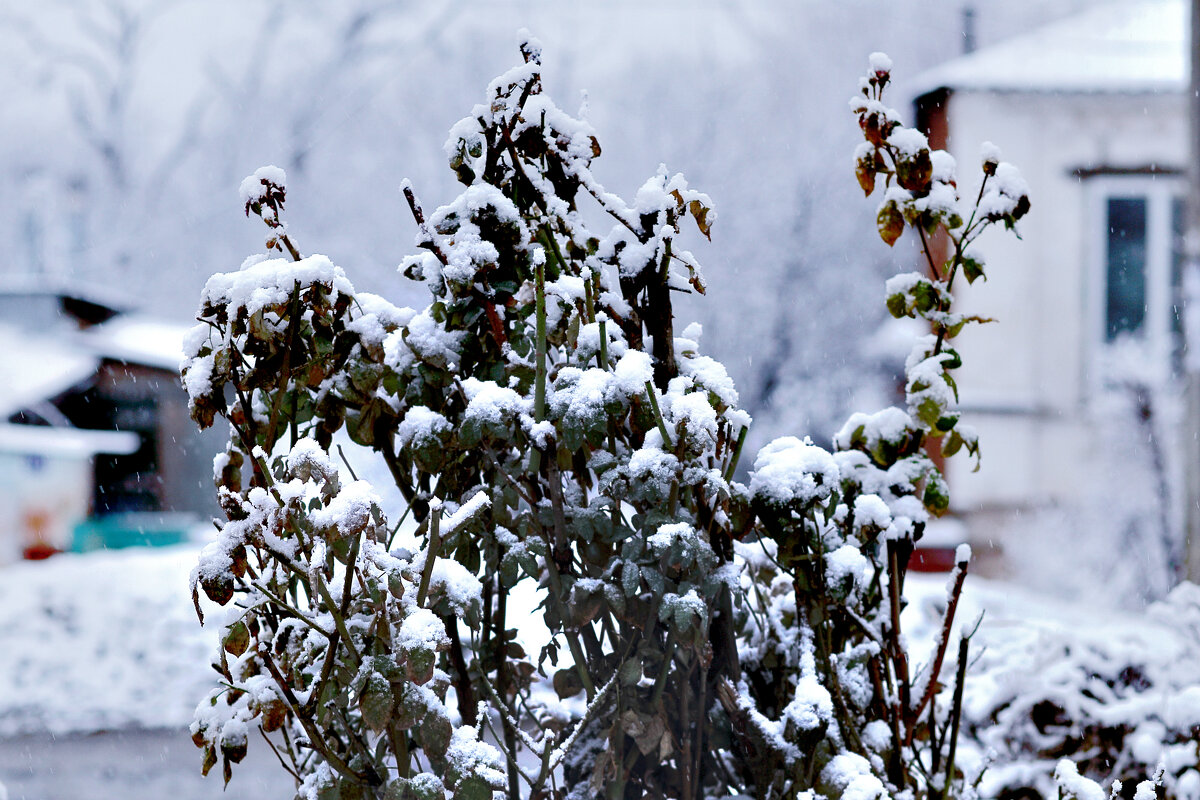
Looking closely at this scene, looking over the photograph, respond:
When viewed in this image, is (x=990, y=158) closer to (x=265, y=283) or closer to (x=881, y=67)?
(x=881, y=67)

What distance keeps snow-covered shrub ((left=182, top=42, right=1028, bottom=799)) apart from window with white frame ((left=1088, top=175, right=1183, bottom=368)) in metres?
7.85

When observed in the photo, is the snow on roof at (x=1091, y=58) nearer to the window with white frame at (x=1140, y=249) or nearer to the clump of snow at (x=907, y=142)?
the window with white frame at (x=1140, y=249)

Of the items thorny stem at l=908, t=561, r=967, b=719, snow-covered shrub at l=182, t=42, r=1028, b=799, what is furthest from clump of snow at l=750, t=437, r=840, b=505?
thorny stem at l=908, t=561, r=967, b=719

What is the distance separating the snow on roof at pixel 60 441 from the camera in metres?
8.58

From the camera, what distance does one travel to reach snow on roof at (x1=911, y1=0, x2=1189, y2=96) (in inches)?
321

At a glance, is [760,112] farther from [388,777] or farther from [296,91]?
[388,777]

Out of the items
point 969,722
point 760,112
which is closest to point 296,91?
point 760,112

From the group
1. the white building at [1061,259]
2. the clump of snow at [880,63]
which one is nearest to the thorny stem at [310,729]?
the clump of snow at [880,63]

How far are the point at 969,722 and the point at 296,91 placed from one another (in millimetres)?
11993

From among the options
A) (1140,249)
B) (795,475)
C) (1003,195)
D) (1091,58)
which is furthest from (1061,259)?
(795,475)

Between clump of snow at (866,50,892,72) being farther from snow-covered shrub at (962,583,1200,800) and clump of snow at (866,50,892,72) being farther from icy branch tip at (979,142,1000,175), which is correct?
snow-covered shrub at (962,583,1200,800)

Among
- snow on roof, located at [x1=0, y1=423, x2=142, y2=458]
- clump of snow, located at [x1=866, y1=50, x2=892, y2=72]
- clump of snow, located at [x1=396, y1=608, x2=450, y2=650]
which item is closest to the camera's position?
clump of snow, located at [x1=396, y1=608, x2=450, y2=650]

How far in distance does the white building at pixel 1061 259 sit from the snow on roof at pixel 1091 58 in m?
0.02

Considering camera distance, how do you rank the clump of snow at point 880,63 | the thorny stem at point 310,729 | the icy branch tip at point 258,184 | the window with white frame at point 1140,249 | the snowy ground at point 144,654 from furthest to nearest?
1. the window with white frame at point 1140,249
2. the snowy ground at point 144,654
3. the clump of snow at point 880,63
4. the icy branch tip at point 258,184
5. the thorny stem at point 310,729
